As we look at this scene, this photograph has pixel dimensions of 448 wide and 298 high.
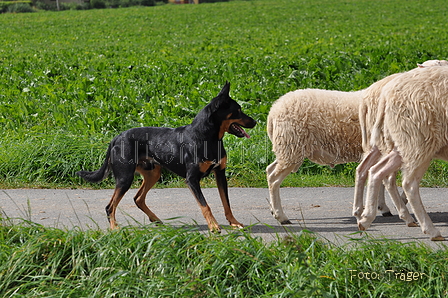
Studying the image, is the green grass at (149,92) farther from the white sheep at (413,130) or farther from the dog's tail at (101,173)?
the white sheep at (413,130)

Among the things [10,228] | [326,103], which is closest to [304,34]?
[326,103]

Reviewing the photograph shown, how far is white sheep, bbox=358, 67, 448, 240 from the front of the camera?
482cm

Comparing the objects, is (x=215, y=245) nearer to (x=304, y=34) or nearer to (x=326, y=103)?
(x=326, y=103)

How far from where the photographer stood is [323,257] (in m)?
4.00

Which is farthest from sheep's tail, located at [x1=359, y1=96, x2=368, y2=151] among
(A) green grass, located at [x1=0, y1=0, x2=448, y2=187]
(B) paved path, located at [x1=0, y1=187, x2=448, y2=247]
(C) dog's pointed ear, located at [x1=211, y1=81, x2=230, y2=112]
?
(A) green grass, located at [x1=0, y1=0, x2=448, y2=187]

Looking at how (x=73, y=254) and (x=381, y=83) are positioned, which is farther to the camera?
(x=381, y=83)

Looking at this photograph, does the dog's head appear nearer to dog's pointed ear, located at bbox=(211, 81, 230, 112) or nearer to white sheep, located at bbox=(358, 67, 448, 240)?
dog's pointed ear, located at bbox=(211, 81, 230, 112)

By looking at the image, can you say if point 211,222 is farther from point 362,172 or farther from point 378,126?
point 378,126

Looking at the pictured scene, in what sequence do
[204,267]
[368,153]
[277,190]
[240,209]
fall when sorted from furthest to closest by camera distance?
1. [240,209]
2. [277,190]
3. [368,153]
4. [204,267]

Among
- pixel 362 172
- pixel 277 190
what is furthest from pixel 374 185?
pixel 277 190

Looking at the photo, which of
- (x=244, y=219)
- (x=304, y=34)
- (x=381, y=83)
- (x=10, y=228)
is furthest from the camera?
(x=304, y=34)

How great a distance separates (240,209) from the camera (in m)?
6.16

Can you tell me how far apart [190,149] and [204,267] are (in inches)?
62.9

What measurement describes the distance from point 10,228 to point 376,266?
9.21ft
